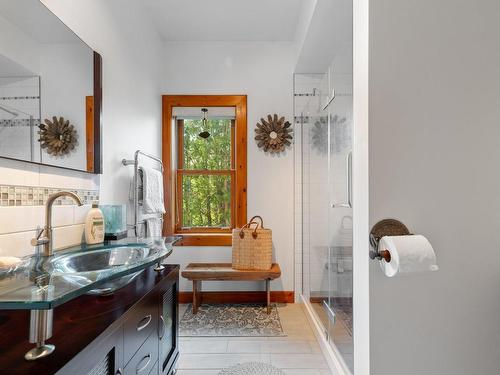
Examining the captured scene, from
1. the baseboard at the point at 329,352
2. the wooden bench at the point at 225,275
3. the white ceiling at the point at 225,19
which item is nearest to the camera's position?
the baseboard at the point at 329,352

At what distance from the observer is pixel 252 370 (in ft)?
6.29

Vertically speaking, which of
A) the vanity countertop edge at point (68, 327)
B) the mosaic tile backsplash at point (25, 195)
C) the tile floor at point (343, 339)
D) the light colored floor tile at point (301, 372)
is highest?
the mosaic tile backsplash at point (25, 195)

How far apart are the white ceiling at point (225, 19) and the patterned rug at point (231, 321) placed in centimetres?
260

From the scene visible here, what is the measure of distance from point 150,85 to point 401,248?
8.08 ft

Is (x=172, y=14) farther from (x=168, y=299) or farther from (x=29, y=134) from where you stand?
(x=168, y=299)

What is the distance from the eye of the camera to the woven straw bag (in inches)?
111

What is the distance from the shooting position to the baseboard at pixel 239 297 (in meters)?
3.10

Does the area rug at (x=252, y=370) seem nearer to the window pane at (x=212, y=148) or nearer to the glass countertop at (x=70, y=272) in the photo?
the glass countertop at (x=70, y=272)

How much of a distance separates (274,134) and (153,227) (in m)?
1.44

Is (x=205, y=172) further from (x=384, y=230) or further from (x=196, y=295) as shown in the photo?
(x=384, y=230)

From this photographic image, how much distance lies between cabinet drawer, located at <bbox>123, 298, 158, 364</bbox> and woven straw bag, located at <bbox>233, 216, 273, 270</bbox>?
4.89 feet

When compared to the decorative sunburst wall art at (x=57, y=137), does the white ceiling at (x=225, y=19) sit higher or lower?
higher

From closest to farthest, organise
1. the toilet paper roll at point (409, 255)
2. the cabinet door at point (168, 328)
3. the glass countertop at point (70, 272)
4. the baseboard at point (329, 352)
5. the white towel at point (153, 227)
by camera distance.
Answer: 1. the glass countertop at point (70, 272)
2. the toilet paper roll at point (409, 255)
3. the cabinet door at point (168, 328)
4. the baseboard at point (329, 352)
5. the white towel at point (153, 227)

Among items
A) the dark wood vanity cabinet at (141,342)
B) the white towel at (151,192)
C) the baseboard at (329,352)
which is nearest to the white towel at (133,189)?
the white towel at (151,192)
